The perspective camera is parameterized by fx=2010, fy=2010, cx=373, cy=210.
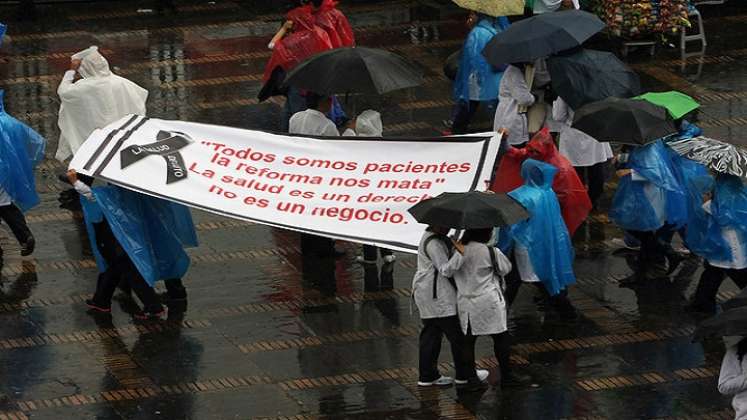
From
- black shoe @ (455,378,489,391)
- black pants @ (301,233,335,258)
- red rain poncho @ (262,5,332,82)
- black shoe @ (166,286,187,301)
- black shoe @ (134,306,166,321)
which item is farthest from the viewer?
red rain poncho @ (262,5,332,82)

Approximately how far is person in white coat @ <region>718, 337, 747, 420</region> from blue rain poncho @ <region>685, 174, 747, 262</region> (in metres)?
3.02

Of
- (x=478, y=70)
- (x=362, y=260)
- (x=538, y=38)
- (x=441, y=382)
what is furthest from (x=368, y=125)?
(x=478, y=70)

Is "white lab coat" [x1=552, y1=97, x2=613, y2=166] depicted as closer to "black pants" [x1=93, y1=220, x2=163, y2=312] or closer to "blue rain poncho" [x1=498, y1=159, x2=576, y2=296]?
"blue rain poncho" [x1=498, y1=159, x2=576, y2=296]

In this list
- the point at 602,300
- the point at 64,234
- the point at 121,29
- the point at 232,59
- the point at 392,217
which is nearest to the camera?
the point at 392,217

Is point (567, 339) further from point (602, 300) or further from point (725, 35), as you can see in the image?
point (725, 35)

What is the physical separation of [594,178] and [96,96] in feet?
13.6

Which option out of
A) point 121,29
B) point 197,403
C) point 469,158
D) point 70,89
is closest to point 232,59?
point 121,29

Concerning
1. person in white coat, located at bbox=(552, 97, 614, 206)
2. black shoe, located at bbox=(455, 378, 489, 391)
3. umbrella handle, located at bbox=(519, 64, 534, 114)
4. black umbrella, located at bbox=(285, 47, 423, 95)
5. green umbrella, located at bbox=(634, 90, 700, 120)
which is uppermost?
black umbrella, located at bbox=(285, 47, 423, 95)

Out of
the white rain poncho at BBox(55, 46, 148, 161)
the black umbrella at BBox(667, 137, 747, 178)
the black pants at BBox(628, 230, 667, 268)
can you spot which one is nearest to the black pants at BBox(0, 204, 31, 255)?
the white rain poncho at BBox(55, 46, 148, 161)

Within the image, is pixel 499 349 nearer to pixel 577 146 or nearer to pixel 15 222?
pixel 577 146

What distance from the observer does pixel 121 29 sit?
23.1 meters

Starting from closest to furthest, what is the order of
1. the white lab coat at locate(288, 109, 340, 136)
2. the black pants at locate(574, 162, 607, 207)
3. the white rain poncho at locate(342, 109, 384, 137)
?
the white rain poncho at locate(342, 109, 384, 137)
the white lab coat at locate(288, 109, 340, 136)
the black pants at locate(574, 162, 607, 207)

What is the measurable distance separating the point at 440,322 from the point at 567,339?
144 cm

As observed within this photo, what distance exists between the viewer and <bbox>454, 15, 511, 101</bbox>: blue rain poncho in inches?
708
